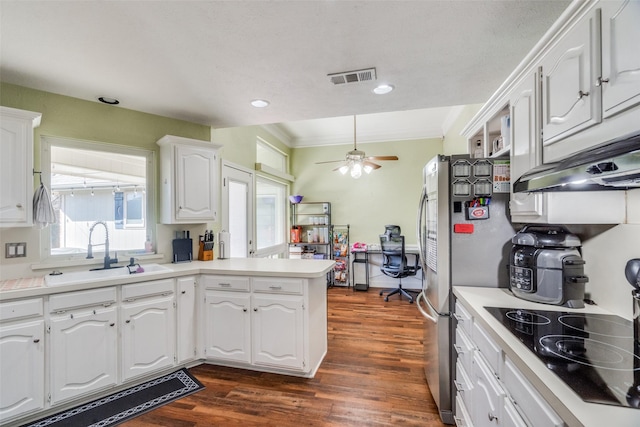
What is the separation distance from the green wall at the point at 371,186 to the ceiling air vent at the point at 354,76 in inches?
128

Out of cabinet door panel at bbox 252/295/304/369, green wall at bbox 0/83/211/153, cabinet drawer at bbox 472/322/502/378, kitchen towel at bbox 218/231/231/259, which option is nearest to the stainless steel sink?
kitchen towel at bbox 218/231/231/259

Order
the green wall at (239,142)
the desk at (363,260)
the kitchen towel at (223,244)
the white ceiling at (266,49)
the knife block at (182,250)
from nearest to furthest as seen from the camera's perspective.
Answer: the white ceiling at (266,49), the knife block at (182,250), the kitchen towel at (223,244), the green wall at (239,142), the desk at (363,260)

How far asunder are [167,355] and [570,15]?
10.9 feet

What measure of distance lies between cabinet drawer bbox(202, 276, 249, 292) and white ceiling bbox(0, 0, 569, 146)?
1597mm

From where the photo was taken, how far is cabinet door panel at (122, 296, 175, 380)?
214cm

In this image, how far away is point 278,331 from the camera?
7.54 feet

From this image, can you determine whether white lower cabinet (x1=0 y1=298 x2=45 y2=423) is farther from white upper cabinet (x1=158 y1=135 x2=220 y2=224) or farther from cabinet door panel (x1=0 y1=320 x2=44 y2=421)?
white upper cabinet (x1=158 y1=135 x2=220 y2=224)

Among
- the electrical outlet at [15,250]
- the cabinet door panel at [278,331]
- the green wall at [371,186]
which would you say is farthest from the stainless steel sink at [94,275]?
the green wall at [371,186]

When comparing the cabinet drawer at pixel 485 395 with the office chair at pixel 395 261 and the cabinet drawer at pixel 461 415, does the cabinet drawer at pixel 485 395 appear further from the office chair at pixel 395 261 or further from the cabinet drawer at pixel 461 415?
the office chair at pixel 395 261

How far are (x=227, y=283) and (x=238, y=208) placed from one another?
62.5 inches

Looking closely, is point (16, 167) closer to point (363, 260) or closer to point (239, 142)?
point (239, 142)

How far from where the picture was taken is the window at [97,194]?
228 cm

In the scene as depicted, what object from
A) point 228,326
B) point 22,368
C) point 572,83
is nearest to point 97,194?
point 22,368

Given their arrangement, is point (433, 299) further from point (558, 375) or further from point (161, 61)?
point (161, 61)
